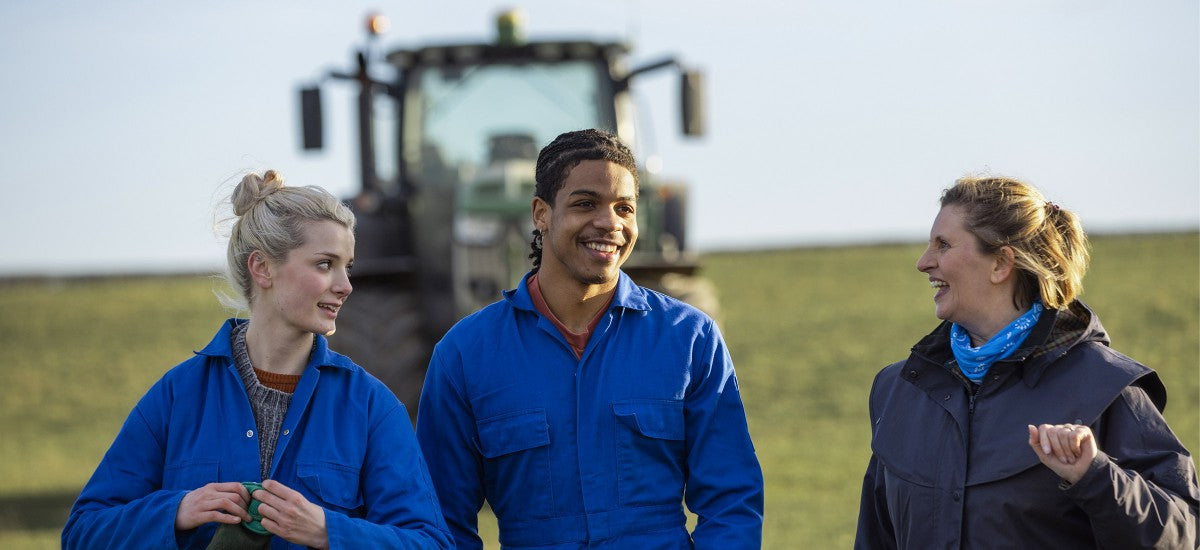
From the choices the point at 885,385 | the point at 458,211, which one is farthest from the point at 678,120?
the point at 885,385

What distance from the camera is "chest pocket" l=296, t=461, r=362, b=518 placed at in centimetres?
287

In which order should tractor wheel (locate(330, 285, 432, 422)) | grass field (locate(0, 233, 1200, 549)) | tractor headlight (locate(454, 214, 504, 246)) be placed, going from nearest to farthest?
1. tractor wheel (locate(330, 285, 432, 422))
2. tractor headlight (locate(454, 214, 504, 246))
3. grass field (locate(0, 233, 1200, 549))

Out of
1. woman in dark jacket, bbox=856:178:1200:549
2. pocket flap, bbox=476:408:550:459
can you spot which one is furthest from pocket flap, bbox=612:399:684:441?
woman in dark jacket, bbox=856:178:1200:549

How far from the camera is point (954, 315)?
313 centimetres

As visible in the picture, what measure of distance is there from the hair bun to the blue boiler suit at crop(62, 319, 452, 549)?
1.00 ft

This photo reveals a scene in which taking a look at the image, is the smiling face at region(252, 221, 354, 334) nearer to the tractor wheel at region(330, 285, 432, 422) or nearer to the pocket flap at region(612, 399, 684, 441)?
the pocket flap at region(612, 399, 684, 441)

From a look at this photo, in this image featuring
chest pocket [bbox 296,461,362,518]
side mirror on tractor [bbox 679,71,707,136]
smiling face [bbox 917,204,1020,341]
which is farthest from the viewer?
side mirror on tractor [bbox 679,71,707,136]

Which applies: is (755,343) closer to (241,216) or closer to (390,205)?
(390,205)

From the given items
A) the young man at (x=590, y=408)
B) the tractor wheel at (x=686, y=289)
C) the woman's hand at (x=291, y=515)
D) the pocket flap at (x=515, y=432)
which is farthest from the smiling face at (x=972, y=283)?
the tractor wheel at (x=686, y=289)

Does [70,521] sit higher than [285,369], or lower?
lower

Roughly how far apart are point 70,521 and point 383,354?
18.9 feet

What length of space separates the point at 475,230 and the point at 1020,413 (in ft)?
21.6

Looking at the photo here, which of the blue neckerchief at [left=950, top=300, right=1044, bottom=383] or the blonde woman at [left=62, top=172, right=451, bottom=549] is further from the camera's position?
the blue neckerchief at [left=950, top=300, right=1044, bottom=383]

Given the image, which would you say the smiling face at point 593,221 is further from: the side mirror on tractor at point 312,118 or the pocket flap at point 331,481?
the side mirror on tractor at point 312,118
